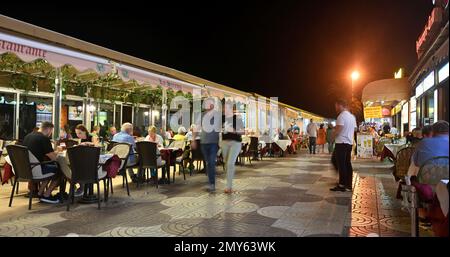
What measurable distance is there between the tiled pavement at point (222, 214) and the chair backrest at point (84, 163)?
44 cm

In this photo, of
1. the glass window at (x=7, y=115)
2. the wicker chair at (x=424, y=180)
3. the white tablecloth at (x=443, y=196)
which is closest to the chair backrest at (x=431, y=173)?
the wicker chair at (x=424, y=180)

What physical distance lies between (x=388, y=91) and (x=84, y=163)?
1309cm

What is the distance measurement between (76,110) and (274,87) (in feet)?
100

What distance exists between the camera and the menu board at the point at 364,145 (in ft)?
42.8

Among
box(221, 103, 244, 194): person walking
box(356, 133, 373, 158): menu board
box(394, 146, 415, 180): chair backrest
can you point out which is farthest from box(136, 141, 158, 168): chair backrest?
box(356, 133, 373, 158): menu board

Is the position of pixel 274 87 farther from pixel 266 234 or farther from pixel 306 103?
pixel 266 234

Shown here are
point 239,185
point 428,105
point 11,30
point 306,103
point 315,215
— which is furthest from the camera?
point 306,103

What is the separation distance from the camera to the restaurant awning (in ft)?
45.2

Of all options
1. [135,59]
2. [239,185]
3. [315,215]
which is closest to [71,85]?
[135,59]

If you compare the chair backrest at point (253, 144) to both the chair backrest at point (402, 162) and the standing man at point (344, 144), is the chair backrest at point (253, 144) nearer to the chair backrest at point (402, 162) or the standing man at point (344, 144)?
the standing man at point (344, 144)

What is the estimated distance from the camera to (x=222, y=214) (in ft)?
15.2

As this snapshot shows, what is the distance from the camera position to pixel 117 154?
19.7ft
